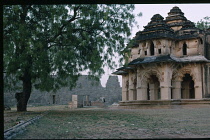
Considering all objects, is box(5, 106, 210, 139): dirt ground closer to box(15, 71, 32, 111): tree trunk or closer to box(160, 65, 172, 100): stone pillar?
box(15, 71, 32, 111): tree trunk

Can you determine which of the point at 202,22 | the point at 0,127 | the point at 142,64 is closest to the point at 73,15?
the point at 0,127

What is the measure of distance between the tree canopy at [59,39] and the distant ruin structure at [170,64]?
9.46 metres

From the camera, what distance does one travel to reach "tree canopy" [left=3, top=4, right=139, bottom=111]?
11547mm

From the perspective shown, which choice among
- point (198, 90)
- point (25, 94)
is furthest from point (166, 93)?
point (25, 94)

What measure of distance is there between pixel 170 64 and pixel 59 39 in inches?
494

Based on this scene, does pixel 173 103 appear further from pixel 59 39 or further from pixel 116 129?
pixel 116 129

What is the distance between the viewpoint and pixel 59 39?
13703 millimetres

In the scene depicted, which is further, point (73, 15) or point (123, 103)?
point (123, 103)

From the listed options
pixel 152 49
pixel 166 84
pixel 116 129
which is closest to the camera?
pixel 116 129

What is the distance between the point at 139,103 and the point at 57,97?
2374 centimetres

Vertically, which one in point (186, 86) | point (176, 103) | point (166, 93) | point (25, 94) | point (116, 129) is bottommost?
point (176, 103)

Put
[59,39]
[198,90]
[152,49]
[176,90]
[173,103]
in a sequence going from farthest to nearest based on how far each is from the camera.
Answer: [152,49], [176,90], [198,90], [173,103], [59,39]

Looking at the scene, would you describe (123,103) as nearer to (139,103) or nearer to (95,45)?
(139,103)

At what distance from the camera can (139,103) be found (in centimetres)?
2327
